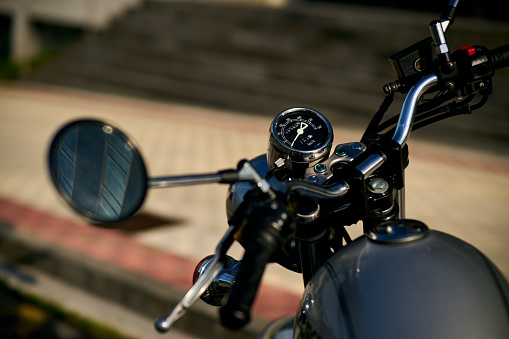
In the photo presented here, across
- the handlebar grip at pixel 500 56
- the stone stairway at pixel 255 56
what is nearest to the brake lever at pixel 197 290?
the handlebar grip at pixel 500 56

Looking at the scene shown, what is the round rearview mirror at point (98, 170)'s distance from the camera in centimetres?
99

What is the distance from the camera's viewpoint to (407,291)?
0.98 meters

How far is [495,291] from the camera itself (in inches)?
40.8

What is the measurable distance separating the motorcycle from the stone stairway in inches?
350

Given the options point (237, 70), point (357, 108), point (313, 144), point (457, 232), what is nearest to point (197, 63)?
point (237, 70)

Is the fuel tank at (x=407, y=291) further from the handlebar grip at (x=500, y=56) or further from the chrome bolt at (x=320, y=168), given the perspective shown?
the handlebar grip at (x=500, y=56)

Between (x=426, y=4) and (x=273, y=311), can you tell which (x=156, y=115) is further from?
(x=426, y=4)

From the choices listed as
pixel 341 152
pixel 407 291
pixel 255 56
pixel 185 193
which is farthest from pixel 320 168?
pixel 255 56

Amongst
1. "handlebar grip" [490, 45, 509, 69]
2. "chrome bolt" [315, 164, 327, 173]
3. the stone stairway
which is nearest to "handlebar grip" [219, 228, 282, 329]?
"chrome bolt" [315, 164, 327, 173]

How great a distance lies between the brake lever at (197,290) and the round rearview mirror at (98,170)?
7.0 inches

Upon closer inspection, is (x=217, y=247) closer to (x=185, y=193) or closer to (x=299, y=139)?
(x=299, y=139)

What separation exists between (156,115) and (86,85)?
3680mm

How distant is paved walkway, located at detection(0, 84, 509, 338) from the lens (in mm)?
4074

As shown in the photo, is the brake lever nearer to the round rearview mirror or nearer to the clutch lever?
the clutch lever
